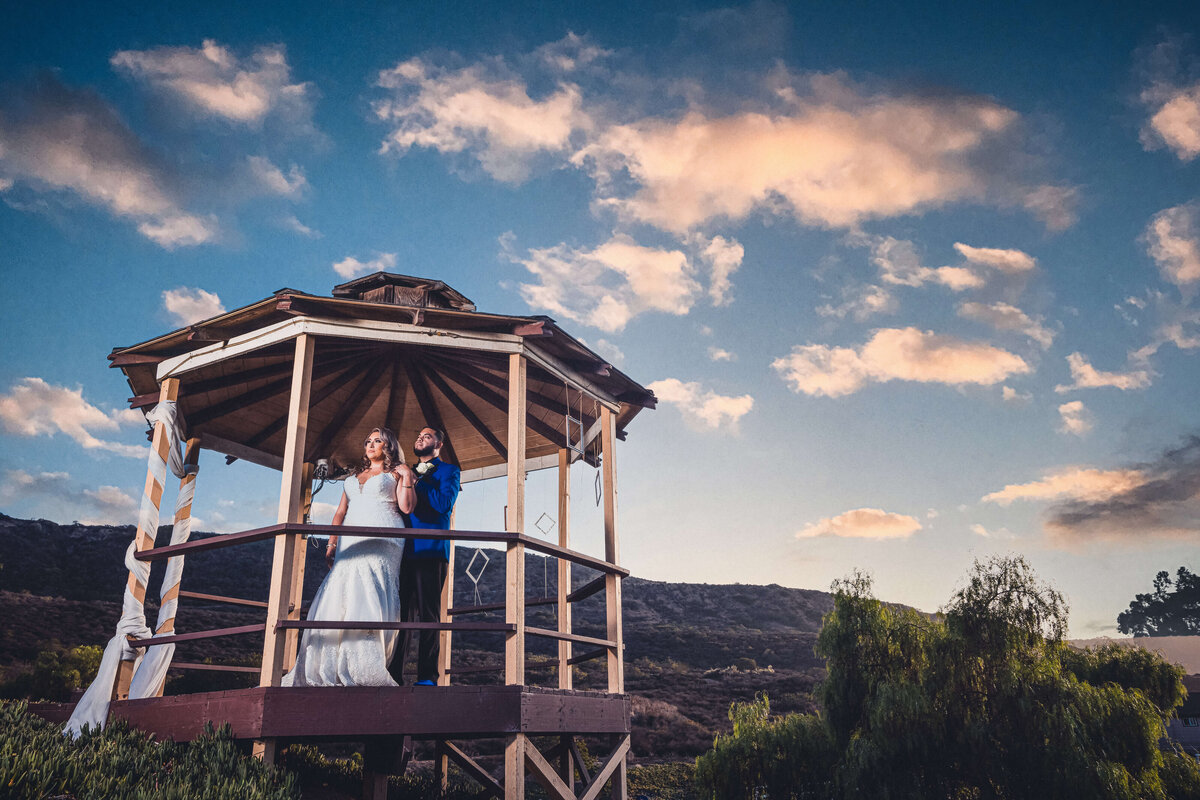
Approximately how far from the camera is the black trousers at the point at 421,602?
6.81 metres

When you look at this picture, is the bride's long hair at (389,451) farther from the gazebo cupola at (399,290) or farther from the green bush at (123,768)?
the green bush at (123,768)

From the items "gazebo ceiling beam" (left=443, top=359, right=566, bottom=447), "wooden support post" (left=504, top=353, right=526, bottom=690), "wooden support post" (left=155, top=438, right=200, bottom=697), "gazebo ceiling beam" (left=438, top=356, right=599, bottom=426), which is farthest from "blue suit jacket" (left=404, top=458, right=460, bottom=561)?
"wooden support post" (left=155, top=438, right=200, bottom=697)

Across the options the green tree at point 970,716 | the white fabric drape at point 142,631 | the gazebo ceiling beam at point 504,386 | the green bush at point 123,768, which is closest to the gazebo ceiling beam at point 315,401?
the gazebo ceiling beam at point 504,386

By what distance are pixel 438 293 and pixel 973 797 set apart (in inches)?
502

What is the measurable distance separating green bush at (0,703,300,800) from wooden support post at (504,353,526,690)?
1.72m

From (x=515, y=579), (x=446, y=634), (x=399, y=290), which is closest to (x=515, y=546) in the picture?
(x=515, y=579)

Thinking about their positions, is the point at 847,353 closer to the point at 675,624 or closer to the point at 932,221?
the point at 932,221

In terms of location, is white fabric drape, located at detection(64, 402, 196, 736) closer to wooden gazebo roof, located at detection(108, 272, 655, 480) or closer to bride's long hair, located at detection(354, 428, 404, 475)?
wooden gazebo roof, located at detection(108, 272, 655, 480)

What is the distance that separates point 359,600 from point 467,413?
3759mm

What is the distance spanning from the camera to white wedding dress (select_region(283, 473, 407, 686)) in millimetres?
5973

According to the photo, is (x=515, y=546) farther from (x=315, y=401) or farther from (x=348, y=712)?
(x=315, y=401)

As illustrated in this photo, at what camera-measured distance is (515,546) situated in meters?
6.47

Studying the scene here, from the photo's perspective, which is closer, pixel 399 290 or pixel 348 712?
pixel 348 712

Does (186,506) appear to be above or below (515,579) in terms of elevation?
above
